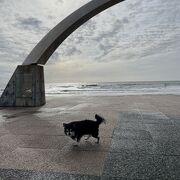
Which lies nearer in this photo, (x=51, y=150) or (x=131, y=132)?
(x=51, y=150)

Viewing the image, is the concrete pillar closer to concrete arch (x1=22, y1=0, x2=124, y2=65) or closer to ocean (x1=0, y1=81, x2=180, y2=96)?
concrete arch (x1=22, y1=0, x2=124, y2=65)

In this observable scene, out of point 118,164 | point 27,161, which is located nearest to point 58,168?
point 27,161

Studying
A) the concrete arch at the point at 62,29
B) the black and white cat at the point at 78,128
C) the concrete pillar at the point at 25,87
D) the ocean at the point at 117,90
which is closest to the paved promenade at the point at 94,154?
the black and white cat at the point at 78,128

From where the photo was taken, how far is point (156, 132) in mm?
5496

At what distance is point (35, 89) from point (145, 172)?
8728mm

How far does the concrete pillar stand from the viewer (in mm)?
11227

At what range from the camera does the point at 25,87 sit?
446 inches

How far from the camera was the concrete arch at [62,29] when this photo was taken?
11406 millimetres

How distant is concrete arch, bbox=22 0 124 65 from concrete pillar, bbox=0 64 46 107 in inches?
15.9

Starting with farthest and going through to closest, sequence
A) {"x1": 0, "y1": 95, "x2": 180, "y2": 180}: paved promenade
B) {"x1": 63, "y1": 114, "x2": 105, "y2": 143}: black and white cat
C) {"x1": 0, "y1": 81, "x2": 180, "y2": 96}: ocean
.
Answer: {"x1": 0, "y1": 81, "x2": 180, "y2": 96}: ocean, {"x1": 63, "y1": 114, "x2": 105, "y2": 143}: black and white cat, {"x1": 0, "y1": 95, "x2": 180, "y2": 180}: paved promenade

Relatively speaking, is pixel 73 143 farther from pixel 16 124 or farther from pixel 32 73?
pixel 32 73

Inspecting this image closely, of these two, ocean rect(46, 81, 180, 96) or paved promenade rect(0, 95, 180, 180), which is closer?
paved promenade rect(0, 95, 180, 180)

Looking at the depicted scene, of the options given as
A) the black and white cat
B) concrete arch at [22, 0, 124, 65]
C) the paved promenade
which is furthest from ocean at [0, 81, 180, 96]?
the black and white cat

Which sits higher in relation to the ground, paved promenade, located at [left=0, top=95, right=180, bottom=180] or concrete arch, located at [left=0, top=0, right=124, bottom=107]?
concrete arch, located at [left=0, top=0, right=124, bottom=107]
